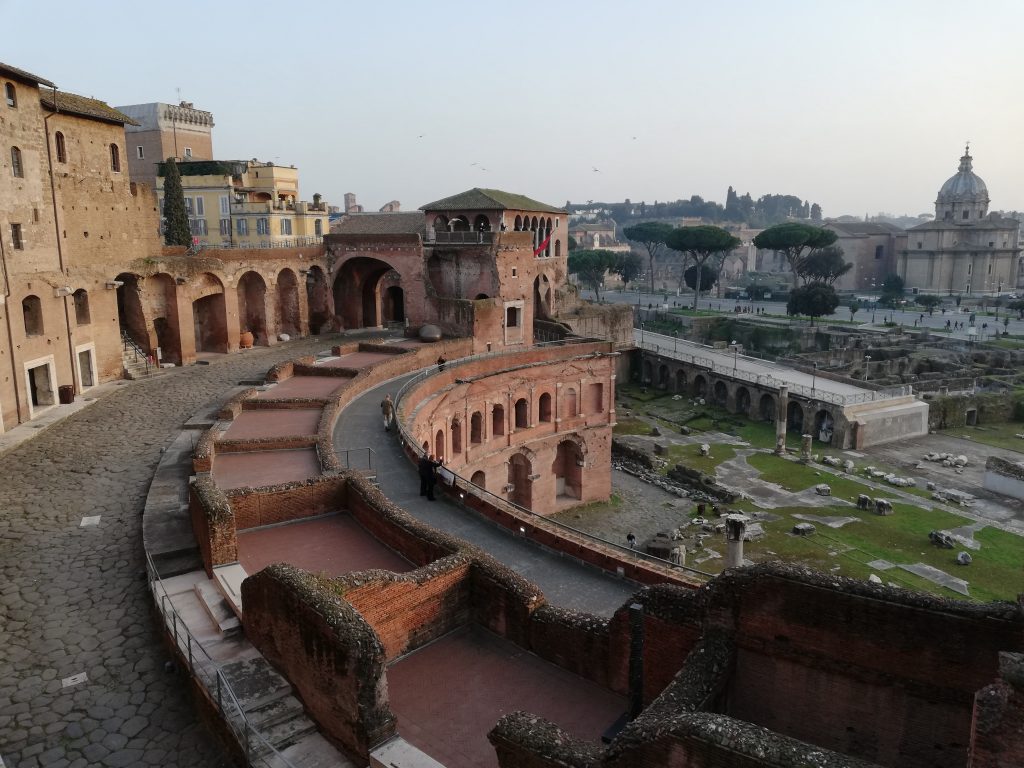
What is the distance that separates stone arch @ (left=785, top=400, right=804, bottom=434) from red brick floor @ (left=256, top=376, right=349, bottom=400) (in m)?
29.6

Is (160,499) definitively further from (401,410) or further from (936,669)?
(936,669)

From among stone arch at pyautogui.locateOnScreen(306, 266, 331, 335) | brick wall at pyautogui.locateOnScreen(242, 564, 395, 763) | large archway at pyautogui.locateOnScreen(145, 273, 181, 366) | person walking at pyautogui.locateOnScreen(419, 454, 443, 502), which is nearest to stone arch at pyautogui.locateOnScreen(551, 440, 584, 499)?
stone arch at pyautogui.locateOnScreen(306, 266, 331, 335)

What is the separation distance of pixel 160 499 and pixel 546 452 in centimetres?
2142

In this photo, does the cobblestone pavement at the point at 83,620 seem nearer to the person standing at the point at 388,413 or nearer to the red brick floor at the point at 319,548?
the red brick floor at the point at 319,548

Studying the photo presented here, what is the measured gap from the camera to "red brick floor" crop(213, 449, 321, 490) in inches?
642

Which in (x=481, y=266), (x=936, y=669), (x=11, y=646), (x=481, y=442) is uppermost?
(x=481, y=266)

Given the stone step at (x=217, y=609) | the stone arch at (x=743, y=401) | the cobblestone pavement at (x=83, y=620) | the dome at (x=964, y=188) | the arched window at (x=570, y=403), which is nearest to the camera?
the cobblestone pavement at (x=83, y=620)

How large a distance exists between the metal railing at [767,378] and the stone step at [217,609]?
38060 millimetres

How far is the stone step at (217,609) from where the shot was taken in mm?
11141

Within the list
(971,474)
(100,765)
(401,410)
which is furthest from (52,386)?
(971,474)

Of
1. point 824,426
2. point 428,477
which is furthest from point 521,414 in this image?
point 824,426

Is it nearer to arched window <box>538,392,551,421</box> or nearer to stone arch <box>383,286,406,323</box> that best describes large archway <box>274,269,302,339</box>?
stone arch <box>383,286,406,323</box>

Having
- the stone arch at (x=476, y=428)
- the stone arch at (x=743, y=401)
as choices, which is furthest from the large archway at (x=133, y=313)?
the stone arch at (x=743, y=401)

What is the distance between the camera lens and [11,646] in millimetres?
11273
